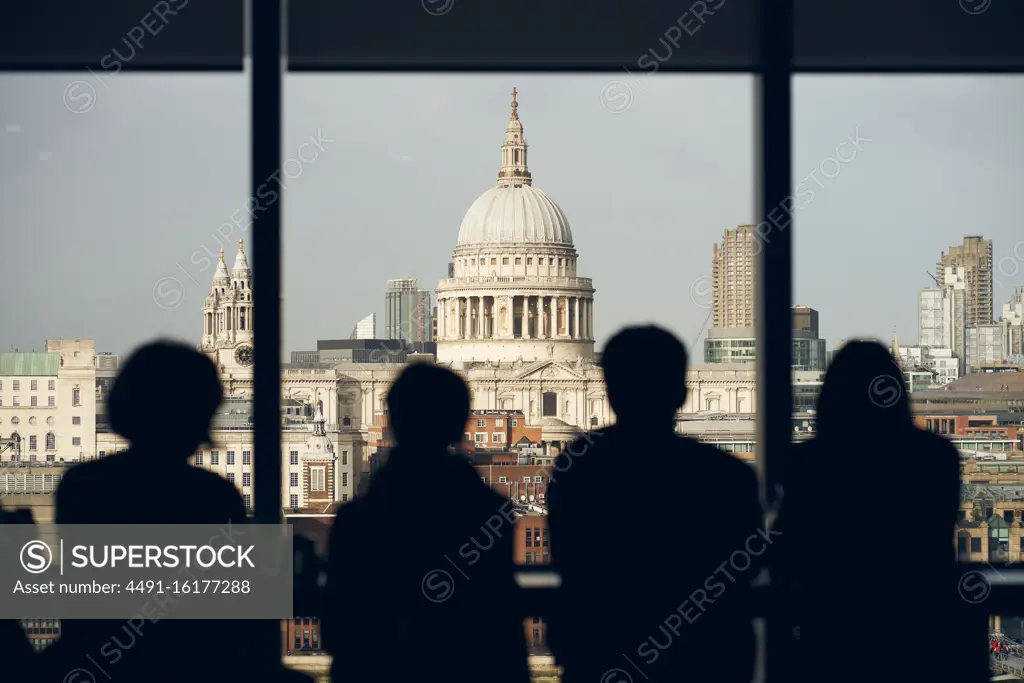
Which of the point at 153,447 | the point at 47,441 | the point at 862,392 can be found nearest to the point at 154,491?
the point at 153,447

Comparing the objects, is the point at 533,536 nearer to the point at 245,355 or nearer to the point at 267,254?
the point at 245,355

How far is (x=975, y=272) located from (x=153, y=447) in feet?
9.92

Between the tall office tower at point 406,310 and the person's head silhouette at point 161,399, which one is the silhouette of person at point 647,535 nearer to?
the person's head silhouette at point 161,399

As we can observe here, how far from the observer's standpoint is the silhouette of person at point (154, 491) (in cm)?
172

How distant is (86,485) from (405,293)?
26.6m

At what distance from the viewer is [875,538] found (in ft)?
5.98

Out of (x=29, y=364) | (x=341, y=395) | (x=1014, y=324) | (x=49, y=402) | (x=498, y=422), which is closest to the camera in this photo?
(x=29, y=364)

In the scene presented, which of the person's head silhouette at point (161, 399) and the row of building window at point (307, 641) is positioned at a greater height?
the person's head silhouette at point (161, 399)

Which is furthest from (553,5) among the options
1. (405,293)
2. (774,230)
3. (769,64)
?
(405,293)

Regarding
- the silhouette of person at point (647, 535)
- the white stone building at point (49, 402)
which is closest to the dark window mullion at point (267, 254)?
the silhouette of person at point (647, 535)

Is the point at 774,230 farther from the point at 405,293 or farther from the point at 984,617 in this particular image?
the point at 405,293

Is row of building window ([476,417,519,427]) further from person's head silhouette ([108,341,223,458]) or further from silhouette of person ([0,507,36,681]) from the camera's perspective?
person's head silhouette ([108,341,223,458])

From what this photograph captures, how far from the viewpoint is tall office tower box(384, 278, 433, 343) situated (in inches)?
1093

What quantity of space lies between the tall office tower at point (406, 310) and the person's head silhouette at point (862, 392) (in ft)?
76.7
